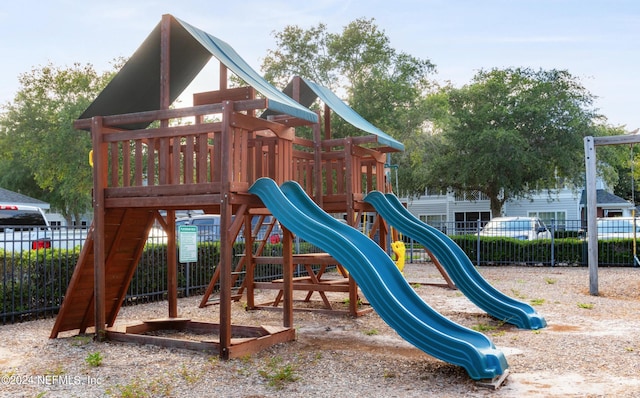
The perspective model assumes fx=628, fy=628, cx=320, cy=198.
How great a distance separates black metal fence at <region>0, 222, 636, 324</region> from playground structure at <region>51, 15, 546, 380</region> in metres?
2.13

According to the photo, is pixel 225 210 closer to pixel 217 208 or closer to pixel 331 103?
pixel 217 208

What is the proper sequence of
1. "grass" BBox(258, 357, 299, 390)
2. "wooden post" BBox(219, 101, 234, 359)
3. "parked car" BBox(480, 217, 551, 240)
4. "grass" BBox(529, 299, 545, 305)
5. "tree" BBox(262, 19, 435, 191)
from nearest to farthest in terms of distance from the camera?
"grass" BBox(258, 357, 299, 390) → "wooden post" BBox(219, 101, 234, 359) → "grass" BBox(529, 299, 545, 305) → "parked car" BBox(480, 217, 551, 240) → "tree" BBox(262, 19, 435, 191)

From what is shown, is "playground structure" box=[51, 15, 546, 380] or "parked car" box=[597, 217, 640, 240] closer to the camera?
"playground structure" box=[51, 15, 546, 380]

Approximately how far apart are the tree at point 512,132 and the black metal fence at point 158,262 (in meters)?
10.5

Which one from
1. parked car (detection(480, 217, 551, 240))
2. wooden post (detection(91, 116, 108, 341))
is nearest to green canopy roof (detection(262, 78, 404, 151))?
wooden post (detection(91, 116, 108, 341))

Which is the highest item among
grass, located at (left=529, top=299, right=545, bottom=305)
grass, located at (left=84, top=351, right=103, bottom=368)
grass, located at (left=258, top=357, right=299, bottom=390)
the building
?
the building

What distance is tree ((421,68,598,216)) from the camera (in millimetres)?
30406

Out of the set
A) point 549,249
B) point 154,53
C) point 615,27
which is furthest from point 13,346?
point 549,249

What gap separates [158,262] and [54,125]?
24704mm

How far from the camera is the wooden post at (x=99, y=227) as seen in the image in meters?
7.48

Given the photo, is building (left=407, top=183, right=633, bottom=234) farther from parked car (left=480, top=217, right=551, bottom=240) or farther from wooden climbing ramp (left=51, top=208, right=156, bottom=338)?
wooden climbing ramp (left=51, top=208, right=156, bottom=338)

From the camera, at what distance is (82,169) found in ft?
102

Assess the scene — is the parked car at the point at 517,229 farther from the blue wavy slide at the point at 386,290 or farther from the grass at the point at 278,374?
the grass at the point at 278,374

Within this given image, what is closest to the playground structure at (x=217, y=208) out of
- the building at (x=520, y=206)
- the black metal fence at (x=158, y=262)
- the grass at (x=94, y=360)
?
the grass at (x=94, y=360)
